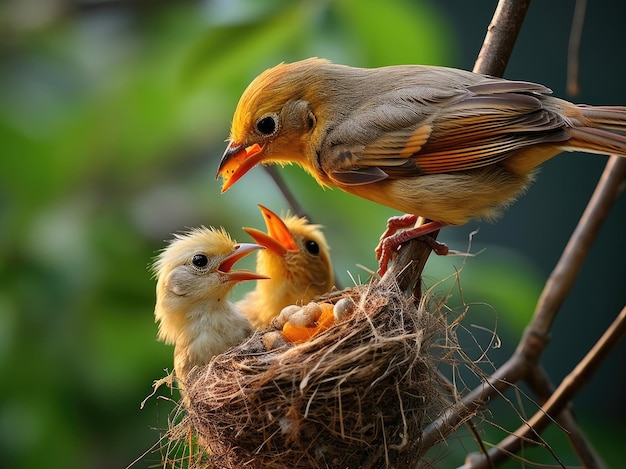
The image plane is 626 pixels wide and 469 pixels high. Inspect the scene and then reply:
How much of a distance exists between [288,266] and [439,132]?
125cm

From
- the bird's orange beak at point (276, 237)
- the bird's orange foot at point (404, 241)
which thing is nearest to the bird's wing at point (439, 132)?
the bird's orange foot at point (404, 241)

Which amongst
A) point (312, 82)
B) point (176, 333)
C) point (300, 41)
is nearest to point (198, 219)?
point (300, 41)

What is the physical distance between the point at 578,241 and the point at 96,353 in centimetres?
291

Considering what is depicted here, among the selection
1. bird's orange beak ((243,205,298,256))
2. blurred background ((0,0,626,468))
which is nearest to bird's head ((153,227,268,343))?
bird's orange beak ((243,205,298,256))

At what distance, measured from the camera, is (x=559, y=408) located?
3609mm

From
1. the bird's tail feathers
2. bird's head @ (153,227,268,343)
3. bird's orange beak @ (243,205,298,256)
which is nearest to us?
the bird's tail feathers

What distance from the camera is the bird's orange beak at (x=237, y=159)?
3396mm

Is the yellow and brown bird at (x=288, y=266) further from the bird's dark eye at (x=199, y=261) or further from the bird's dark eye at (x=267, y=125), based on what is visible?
the bird's dark eye at (x=267, y=125)

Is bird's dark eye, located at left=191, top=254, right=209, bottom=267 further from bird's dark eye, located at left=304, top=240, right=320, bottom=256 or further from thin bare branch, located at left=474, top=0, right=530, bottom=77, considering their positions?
thin bare branch, located at left=474, top=0, right=530, bottom=77

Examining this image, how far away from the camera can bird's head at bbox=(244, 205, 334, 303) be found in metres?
4.20

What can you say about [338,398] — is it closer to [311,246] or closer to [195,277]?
[195,277]

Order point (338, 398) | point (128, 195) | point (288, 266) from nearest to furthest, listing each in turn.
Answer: point (338, 398)
point (288, 266)
point (128, 195)

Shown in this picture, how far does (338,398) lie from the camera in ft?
9.06

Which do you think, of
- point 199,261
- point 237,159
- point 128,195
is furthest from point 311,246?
point 128,195
